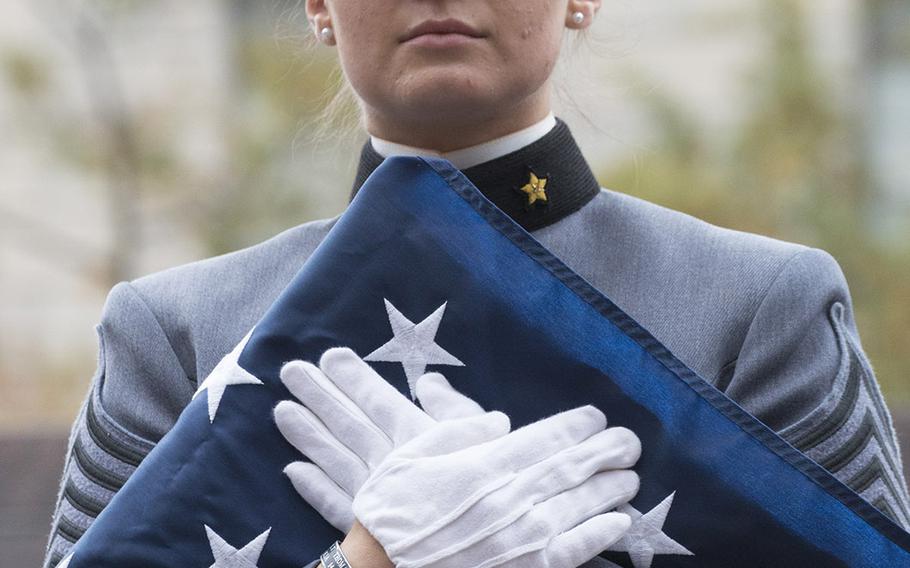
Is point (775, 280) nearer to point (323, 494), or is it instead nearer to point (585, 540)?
point (585, 540)

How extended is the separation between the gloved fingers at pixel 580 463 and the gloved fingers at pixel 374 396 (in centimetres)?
14

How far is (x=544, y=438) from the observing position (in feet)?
6.58

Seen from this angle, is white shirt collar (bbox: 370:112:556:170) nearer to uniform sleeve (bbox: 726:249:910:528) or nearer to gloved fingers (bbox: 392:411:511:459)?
uniform sleeve (bbox: 726:249:910:528)

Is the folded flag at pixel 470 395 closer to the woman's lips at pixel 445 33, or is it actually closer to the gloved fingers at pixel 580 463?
the gloved fingers at pixel 580 463

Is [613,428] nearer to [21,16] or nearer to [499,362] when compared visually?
[499,362]

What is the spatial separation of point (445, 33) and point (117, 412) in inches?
25.8

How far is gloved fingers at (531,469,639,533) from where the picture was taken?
1.97 metres

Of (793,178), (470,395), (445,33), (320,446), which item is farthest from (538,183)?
(793,178)

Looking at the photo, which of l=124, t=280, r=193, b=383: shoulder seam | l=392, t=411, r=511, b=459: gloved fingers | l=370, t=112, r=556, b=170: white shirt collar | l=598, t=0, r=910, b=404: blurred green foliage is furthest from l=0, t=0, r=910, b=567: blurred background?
l=392, t=411, r=511, b=459: gloved fingers

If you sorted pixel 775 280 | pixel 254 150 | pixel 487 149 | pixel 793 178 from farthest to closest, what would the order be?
pixel 254 150 → pixel 793 178 → pixel 487 149 → pixel 775 280

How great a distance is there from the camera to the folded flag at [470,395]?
6.56 feet

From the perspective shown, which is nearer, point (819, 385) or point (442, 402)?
point (442, 402)

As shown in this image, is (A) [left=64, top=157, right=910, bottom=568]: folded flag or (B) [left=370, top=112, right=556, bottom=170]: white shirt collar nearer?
(A) [left=64, top=157, right=910, bottom=568]: folded flag

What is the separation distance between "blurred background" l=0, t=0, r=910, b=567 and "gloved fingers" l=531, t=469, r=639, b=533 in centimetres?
417
